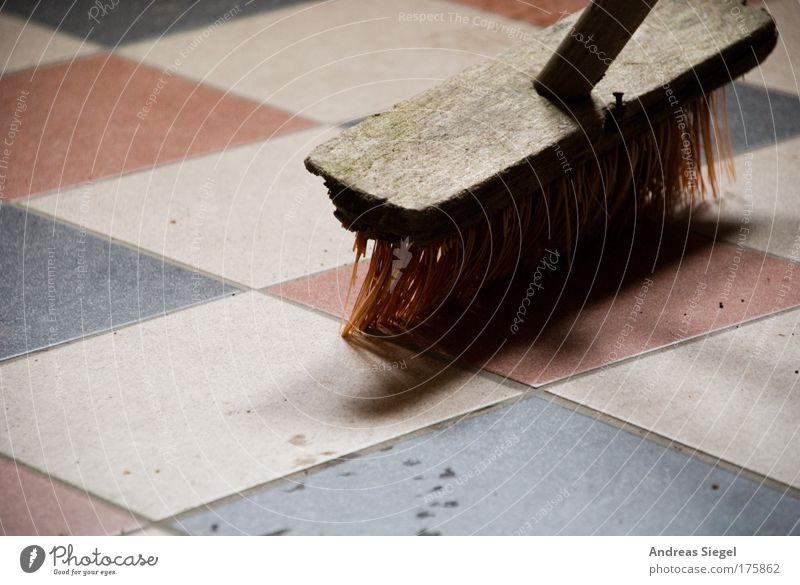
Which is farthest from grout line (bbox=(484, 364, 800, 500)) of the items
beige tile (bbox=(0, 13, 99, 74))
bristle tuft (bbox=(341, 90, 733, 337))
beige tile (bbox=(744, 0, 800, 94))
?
beige tile (bbox=(0, 13, 99, 74))

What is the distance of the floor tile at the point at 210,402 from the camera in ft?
4.60

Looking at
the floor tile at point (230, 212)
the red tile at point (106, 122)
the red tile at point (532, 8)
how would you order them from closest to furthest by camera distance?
the floor tile at point (230, 212) → the red tile at point (106, 122) → the red tile at point (532, 8)

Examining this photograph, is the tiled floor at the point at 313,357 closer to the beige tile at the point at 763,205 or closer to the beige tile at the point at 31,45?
the beige tile at the point at 763,205

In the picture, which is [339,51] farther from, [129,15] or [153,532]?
[153,532]

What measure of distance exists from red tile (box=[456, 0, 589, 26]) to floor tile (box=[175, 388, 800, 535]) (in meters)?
1.65

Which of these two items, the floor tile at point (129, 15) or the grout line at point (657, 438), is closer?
the grout line at point (657, 438)

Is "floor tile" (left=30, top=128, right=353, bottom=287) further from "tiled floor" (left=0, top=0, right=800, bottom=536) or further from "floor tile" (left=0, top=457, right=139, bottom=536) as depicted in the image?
"floor tile" (left=0, top=457, right=139, bottom=536)

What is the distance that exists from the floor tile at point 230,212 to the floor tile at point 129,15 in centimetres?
70

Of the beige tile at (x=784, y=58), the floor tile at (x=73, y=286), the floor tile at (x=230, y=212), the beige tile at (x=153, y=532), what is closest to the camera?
the beige tile at (x=153, y=532)

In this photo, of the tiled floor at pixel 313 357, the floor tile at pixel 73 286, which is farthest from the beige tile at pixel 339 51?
the floor tile at pixel 73 286

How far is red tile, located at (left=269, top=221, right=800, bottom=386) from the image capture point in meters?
1.64

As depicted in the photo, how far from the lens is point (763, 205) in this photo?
2064 millimetres

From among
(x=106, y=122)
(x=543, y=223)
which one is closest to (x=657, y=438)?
(x=543, y=223)
